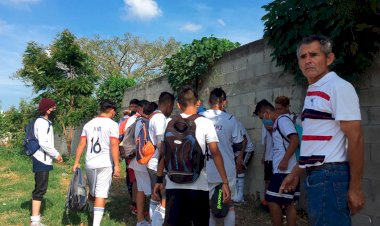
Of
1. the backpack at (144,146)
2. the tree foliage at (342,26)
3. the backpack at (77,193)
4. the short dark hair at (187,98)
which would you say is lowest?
the backpack at (77,193)

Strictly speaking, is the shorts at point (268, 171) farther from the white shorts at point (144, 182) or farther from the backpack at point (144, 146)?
the backpack at point (144, 146)

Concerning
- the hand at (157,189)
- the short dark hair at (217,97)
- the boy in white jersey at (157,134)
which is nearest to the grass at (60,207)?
the boy in white jersey at (157,134)

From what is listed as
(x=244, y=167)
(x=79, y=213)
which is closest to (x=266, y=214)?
(x=244, y=167)

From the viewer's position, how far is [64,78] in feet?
47.4

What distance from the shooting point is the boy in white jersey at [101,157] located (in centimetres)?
538

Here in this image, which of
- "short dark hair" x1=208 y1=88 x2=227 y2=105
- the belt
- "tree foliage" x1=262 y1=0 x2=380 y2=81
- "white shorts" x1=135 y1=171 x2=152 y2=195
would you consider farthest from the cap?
the belt

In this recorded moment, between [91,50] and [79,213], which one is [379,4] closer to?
[79,213]

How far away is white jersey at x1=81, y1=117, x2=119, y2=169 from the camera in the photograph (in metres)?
5.41

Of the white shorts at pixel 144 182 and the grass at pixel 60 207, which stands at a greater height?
the white shorts at pixel 144 182

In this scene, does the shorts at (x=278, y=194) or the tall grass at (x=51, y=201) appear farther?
the tall grass at (x=51, y=201)

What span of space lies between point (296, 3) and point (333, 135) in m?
3.45

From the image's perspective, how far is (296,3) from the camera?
5.42m

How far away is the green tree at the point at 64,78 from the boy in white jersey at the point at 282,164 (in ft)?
35.1

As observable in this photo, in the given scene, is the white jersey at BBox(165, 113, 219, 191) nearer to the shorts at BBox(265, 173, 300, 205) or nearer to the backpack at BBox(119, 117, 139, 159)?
the shorts at BBox(265, 173, 300, 205)
